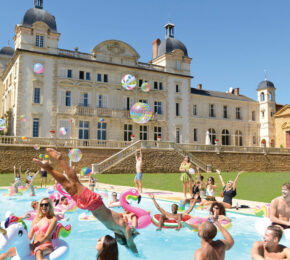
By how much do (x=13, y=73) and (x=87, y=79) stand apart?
332 inches

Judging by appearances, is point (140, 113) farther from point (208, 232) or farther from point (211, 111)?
point (211, 111)

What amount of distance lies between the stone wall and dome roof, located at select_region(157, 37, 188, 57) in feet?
52.3

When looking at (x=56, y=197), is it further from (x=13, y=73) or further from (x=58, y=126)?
(x=13, y=73)

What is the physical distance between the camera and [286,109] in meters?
46.8

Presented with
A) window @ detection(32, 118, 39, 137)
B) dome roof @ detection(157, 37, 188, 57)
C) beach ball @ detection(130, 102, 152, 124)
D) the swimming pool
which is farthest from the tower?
the swimming pool

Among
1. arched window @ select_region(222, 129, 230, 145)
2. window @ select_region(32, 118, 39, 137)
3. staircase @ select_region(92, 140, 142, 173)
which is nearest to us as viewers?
staircase @ select_region(92, 140, 142, 173)

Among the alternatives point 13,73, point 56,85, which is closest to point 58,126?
point 56,85

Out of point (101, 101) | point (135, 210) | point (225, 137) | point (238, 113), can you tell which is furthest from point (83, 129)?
point (135, 210)

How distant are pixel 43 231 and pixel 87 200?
158 centimetres

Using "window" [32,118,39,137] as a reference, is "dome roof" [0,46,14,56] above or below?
above

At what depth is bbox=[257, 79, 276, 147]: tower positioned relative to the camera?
47778 mm

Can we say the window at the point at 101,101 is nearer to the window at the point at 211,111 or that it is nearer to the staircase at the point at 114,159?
the staircase at the point at 114,159

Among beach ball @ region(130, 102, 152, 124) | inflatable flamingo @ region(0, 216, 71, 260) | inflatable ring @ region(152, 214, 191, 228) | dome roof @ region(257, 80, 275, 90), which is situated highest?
dome roof @ region(257, 80, 275, 90)

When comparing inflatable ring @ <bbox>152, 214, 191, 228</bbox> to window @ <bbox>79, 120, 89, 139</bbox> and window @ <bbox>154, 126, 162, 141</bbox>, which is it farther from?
window @ <bbox>154, 126, 162, 141</bbox>
